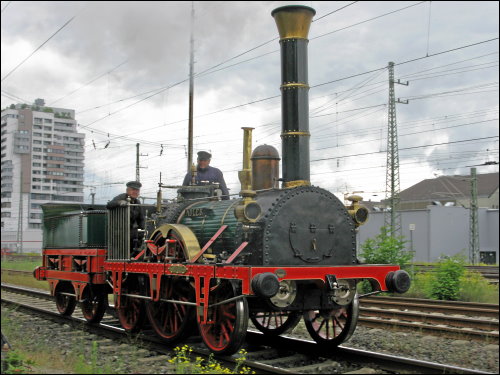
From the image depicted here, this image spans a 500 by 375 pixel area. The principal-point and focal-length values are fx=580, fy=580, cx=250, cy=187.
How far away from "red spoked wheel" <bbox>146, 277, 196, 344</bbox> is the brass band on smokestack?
86.8 inches

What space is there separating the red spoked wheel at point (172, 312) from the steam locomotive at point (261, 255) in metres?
0.02

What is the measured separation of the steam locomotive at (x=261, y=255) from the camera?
712cm

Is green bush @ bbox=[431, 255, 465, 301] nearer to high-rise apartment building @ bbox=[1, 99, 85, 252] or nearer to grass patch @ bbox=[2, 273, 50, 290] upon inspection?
grass patch @ bbox=[2, 273, 50, 290]

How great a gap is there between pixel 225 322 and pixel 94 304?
A: 4.34 metres

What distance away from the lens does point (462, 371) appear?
20.5ft

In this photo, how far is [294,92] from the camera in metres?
8.05

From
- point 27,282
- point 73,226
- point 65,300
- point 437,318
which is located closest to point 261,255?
point 437,318

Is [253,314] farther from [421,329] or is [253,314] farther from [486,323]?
[486,323]

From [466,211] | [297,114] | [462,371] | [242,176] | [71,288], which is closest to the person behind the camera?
[462,371]

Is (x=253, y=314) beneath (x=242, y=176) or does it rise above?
beneath

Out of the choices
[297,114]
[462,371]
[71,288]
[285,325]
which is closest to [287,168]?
[297,114]

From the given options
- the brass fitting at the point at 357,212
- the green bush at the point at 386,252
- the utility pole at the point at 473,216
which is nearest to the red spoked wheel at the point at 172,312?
the brass fitting at the point at 357,212

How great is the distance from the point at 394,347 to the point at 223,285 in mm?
2690

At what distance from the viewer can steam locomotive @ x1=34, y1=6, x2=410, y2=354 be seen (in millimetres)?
7125
